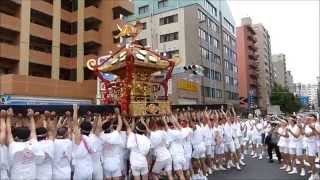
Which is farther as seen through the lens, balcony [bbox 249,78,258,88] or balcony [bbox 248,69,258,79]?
balcony [bbox 248,69,258,79]

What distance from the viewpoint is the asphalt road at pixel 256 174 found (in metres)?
11.8

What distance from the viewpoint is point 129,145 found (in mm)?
8367

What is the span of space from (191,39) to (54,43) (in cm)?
1925

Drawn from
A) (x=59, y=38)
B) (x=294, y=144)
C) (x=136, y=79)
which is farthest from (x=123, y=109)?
(x=59, y=38)

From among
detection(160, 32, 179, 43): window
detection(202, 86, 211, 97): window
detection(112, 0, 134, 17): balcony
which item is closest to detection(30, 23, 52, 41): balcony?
detection(112, 0, 134, 17): balcony

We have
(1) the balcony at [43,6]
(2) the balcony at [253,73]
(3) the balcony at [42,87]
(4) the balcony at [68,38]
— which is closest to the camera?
(3) the balcony at [42,87]

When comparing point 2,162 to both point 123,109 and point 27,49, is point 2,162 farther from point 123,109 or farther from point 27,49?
point 27,49

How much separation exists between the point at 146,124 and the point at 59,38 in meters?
29.1

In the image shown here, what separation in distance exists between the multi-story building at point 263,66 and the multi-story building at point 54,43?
196ft

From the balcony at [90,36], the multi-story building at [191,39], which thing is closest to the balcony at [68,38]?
the balcony at [90,36]

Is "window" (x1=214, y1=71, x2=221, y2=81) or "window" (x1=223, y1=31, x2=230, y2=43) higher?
"window" (x1=223, y1=31, x2=230, y2=43)

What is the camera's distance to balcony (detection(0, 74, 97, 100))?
27375 mm

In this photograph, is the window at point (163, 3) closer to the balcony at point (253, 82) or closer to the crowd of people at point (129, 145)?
the crowd of people at point (129, 145)

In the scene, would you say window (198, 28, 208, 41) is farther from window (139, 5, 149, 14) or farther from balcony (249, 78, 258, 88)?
balcony (249, 78, 258, 88)
